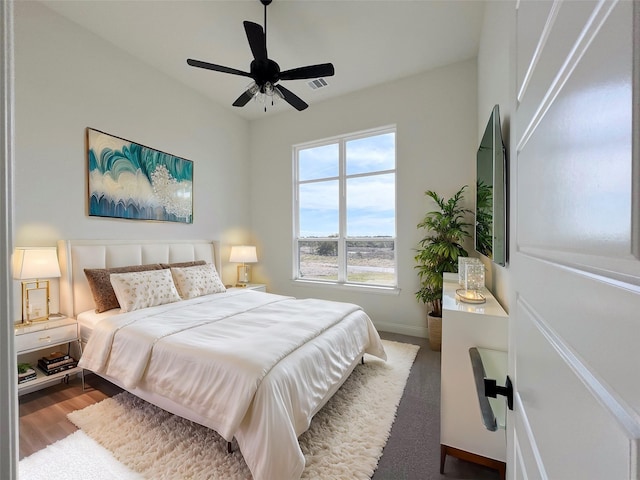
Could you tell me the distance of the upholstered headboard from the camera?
2547 millimetres

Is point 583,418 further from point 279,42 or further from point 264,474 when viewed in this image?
point 279,42

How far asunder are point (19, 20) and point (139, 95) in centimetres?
103

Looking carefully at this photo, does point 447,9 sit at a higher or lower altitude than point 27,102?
higher

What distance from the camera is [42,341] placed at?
219cm

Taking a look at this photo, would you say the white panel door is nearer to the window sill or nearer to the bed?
the bed

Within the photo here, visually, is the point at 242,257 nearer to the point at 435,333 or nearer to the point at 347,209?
the point at 347,209

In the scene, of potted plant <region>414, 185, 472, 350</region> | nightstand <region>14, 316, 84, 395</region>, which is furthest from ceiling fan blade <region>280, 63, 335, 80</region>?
nightstand <region>14, 316, 84, 395</region>

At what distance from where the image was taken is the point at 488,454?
4.79 feet

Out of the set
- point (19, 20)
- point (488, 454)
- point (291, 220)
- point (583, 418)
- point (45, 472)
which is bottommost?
point (45, 472)

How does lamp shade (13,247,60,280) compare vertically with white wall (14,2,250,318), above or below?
below

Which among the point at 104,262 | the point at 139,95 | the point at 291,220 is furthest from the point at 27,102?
the point at 291,220

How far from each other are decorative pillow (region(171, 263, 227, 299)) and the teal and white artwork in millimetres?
808

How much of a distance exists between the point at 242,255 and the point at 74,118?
251 centimetres

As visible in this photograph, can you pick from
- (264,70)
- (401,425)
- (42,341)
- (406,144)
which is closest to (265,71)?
(264,70)
